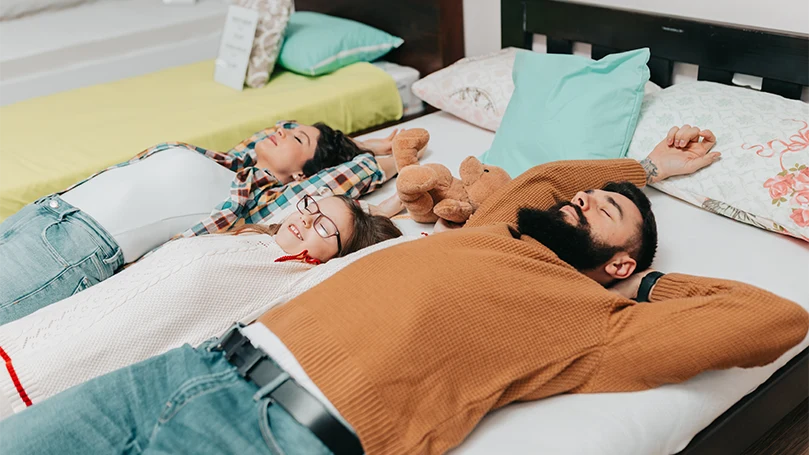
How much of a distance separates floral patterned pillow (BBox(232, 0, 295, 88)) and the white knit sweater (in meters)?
1.36

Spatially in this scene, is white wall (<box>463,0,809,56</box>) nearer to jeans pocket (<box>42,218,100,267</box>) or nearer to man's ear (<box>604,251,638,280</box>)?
man's ear (<box>604,251,638,280</box>)

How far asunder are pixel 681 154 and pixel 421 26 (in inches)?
50.8

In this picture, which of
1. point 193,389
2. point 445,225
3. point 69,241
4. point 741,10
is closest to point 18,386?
point 193,389

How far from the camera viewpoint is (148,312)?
52.1 inches

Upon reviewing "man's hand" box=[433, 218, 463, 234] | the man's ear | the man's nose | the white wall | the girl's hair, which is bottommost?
"man's hand" box=[433, 218, 463, 234]

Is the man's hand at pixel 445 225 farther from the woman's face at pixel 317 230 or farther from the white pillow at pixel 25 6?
the white pillow at pixel 25 6

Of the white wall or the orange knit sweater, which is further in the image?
the white wall

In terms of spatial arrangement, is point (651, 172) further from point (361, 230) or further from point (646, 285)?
point (361, 230)

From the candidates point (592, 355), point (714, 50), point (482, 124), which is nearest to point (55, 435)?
point (592, 355)

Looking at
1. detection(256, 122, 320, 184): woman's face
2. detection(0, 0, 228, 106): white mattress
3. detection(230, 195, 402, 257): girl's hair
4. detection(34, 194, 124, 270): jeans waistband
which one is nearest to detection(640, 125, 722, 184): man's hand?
detection(230, 195, 402, 257): girl's hair

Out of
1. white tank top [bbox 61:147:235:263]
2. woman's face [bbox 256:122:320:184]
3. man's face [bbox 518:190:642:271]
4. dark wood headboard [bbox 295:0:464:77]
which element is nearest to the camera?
man's face [bbox 518:190:642:271]

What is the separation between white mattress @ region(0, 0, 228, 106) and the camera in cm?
293

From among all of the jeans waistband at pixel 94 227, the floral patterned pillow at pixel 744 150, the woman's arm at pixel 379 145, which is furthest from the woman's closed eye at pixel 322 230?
the floral patterned pillow at pixel 744 150

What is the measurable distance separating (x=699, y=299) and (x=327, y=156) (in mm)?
1189
